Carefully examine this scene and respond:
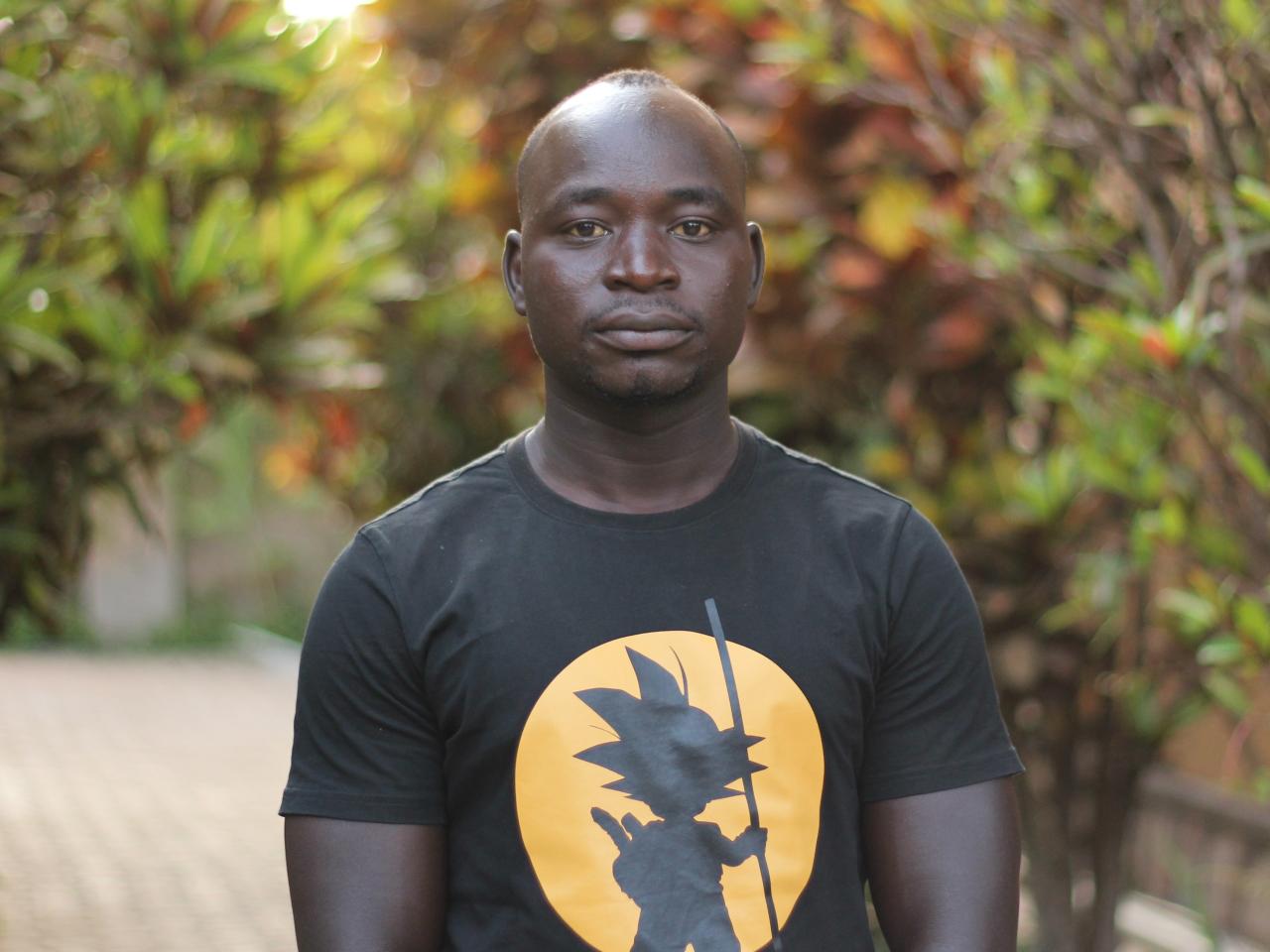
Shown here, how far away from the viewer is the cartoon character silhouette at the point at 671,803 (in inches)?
72.7

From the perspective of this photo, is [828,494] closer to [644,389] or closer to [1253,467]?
[644,389]

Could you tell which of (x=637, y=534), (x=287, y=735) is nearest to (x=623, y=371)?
(x=637, y=534)

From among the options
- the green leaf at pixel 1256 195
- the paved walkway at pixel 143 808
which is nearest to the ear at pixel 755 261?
the green leaf at pixel 1256 195

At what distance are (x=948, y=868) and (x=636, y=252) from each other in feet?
2.50

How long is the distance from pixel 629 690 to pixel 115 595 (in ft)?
51.4

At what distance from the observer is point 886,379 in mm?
4734

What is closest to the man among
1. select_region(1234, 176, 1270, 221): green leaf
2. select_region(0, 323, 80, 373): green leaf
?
select_region(1234, 176, 1270, 221): green leaf

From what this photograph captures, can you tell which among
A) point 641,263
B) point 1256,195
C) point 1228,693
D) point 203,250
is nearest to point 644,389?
point 641,263

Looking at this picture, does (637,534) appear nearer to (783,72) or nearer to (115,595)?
(783,72)

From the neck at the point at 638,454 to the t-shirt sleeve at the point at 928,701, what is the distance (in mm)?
251

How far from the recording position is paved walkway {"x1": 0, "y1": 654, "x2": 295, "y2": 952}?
6969 millimetres

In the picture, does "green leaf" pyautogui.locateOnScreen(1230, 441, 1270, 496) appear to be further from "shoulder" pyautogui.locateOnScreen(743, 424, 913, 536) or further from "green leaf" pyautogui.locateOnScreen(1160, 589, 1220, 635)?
"shoulder" pyautogui.locateOnScreen(743, 424, 913, 536)

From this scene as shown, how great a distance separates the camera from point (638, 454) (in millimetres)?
2025

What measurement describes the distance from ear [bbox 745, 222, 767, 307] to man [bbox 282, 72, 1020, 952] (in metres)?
0.05
